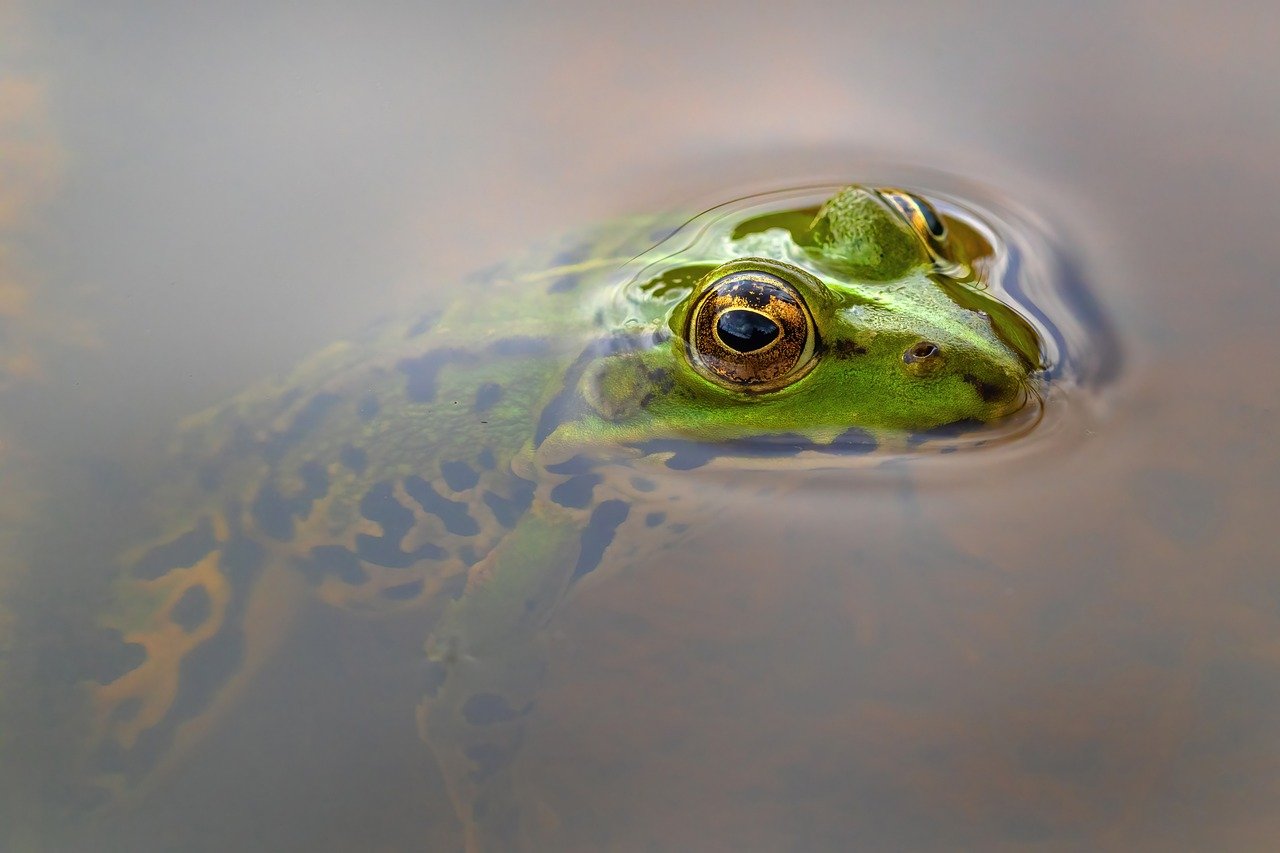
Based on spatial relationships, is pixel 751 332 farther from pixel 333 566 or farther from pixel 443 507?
pixel 333 566

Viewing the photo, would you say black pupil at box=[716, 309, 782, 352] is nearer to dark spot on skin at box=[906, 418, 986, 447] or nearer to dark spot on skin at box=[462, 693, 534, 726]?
dark spot on skin at box=[906, 418, 986, 447]

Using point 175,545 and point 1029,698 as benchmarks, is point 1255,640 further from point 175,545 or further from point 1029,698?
point 175,545

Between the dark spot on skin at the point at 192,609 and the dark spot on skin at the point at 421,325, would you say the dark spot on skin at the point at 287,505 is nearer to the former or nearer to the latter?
the dark spot on skin at the point at 192,609

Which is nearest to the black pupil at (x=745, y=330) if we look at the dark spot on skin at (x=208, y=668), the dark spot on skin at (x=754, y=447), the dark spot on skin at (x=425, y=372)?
the dark spot on skin at (x=754, y=447)

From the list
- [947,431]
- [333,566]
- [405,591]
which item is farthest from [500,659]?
[947,431]

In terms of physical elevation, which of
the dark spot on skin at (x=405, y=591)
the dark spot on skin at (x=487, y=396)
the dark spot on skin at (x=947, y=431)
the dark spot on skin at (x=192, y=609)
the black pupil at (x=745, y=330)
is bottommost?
the dark spot on skin at (x=192, y=609)
